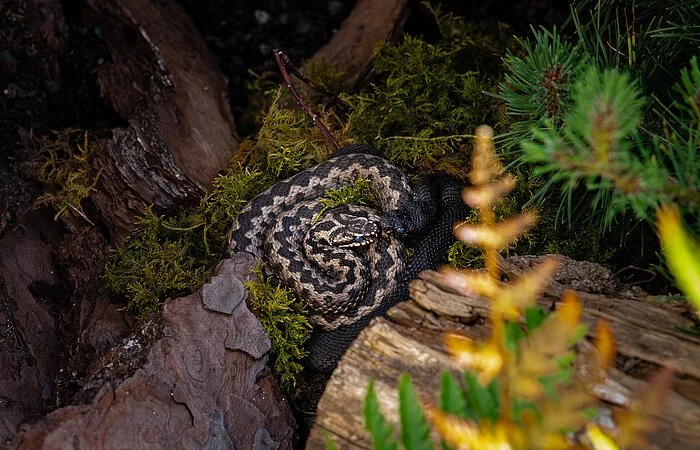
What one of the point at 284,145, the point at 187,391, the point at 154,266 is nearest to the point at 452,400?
the point at 187,391

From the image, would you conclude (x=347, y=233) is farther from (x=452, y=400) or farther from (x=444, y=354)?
(x=452, y=400)

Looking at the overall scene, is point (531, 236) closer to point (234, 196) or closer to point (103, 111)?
point (234, 196)

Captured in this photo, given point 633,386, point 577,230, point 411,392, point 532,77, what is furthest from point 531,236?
point 411,392

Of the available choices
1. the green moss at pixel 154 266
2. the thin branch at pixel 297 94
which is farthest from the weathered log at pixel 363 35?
the green moss at pixel 154 266

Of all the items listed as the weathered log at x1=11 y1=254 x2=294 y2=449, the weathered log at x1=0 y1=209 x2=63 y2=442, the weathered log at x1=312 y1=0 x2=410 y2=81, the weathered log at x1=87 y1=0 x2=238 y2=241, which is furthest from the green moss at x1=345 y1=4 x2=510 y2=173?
the weathered log at x1=0 y1=209 x2=63 y2=442

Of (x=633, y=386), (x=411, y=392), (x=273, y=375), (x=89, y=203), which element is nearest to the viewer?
(x=411, y=392)
